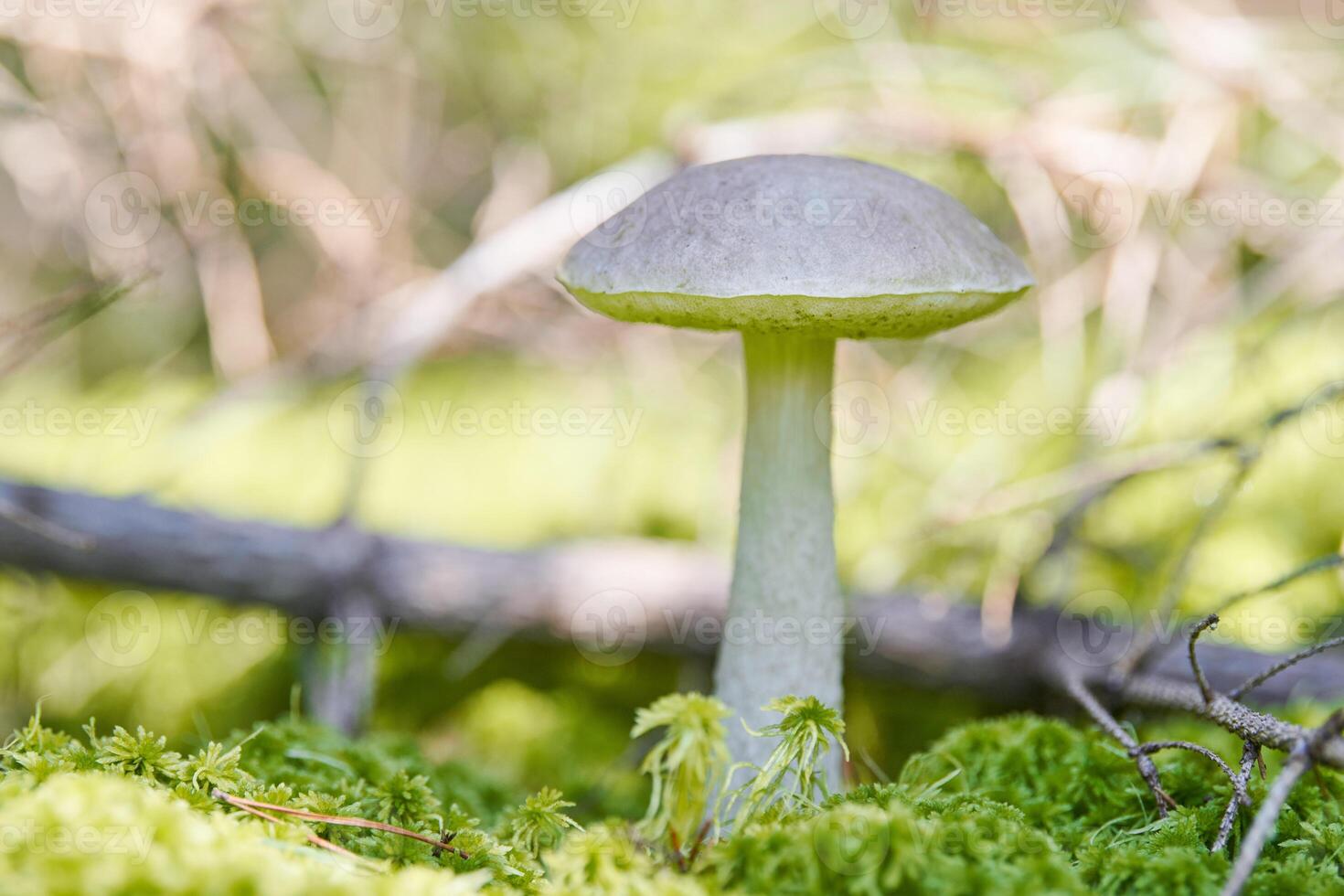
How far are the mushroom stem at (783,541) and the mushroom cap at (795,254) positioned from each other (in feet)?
0.58

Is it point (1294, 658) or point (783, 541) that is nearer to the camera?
point (1294, 658)

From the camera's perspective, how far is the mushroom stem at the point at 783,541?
167 centimetres

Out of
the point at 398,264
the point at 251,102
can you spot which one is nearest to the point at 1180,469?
the point at 398,264

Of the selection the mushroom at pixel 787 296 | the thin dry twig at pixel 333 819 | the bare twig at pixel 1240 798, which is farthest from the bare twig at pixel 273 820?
the bare twig at pixel 1240 798

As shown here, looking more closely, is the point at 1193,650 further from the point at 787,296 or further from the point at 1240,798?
the point at 787,296

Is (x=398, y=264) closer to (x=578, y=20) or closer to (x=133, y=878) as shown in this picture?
(x=578, y=20)

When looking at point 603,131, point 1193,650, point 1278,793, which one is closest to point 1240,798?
point 1193,650

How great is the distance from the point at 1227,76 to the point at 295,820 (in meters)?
3.00

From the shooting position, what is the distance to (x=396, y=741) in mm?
1982

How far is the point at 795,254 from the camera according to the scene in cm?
130

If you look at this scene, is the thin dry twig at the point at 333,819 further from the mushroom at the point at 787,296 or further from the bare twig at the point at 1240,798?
the bare twig at the point at 1240,798

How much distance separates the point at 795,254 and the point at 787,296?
0.20 ft

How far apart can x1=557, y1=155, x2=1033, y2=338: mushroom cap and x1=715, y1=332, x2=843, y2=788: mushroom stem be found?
18 cm

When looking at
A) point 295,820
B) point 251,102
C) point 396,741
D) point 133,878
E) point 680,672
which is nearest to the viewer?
point 133,878
